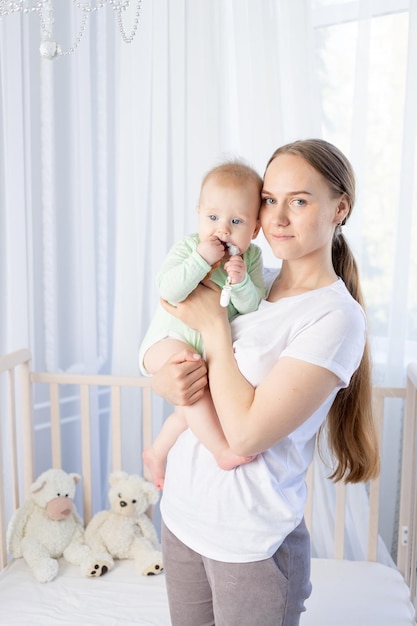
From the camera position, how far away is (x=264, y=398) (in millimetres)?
1012

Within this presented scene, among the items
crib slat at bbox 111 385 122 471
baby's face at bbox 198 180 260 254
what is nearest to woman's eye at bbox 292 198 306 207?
baby's face at bbox 198 180 260 254

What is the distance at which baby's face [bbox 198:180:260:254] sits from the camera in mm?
1150

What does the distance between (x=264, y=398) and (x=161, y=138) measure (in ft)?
4.14

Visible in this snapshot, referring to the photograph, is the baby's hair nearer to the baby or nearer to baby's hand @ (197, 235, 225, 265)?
the baby

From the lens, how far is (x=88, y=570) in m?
1.82

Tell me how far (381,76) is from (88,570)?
1.63 metres

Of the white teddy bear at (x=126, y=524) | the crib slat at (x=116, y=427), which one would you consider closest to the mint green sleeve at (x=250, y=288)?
the crib slat at (x=116, y=427)

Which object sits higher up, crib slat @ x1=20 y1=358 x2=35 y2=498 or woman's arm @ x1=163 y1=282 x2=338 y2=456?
woman's arm @ x1=163 y1=282 x2=338 y2=456

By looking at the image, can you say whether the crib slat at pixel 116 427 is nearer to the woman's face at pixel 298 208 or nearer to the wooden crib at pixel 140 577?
the wooden crib at pixel 140 577

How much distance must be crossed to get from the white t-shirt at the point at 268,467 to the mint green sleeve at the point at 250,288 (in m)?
0.04

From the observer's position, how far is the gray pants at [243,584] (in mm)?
1068

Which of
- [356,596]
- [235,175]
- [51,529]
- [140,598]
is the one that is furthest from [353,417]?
[51,529]

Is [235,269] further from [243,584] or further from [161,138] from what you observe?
[161,138]

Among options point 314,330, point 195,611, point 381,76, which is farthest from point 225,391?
point 381,76
